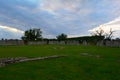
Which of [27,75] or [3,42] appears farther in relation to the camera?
[3,42]

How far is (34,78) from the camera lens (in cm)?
1023

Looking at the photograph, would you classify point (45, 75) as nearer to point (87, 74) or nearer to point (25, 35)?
point (87, 74)

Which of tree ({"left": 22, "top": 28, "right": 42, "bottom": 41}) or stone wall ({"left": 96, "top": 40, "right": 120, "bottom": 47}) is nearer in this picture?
stone wall ({"left": 96, "top": 40, "right": 120, "bottom": 47})

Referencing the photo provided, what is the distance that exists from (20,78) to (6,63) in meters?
4.85

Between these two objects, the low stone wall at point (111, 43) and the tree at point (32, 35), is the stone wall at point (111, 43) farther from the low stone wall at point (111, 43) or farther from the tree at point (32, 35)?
the tree at point (32, 35)

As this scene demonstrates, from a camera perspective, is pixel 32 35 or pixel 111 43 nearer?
pixel 111 43

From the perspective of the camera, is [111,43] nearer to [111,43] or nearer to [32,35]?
[111,43]

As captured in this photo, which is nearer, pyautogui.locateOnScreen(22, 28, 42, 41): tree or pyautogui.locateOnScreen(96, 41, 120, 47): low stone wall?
pyautogui.locateOnScreen(96, 41, 120, 47): low stone wall

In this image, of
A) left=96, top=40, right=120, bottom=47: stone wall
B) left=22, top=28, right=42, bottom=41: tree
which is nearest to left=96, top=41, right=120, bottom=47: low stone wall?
left=96, top=40, right=120, bottom=47: stone wall

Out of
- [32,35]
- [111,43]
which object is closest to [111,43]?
[111,43]

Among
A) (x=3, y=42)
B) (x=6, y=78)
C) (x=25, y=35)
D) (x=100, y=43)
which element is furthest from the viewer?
(x=25, y=35)

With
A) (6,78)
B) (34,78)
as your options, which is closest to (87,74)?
(34,78)

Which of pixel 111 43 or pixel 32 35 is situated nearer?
pixel 111 43

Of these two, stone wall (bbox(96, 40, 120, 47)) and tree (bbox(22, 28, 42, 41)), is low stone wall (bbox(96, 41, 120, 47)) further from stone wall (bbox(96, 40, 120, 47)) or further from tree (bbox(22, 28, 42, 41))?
tree (bbox(22, 28, 42, 41))
